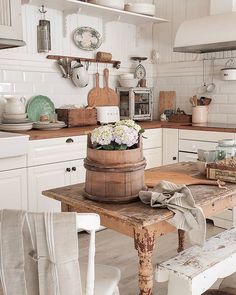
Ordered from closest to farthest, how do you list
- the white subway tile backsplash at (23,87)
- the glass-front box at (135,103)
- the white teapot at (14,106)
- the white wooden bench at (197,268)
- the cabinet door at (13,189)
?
the white wooden bench at (197,268) < the cabinet door at (13,189) < the white teapot at (14,106) < the white subway tile backsplash at (23,87) < the glass-front box at (135,103)

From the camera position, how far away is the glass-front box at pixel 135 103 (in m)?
4.47

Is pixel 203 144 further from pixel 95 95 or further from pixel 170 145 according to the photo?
pixel 95 95

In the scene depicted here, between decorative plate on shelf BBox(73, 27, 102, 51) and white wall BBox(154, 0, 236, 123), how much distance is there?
96 centimetres

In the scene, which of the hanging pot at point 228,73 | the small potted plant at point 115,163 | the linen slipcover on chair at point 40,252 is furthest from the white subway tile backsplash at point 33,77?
the linen slipcover on chair at point 40,252

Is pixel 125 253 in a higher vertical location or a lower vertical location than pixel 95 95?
lower

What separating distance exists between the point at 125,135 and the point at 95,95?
9.29 feet

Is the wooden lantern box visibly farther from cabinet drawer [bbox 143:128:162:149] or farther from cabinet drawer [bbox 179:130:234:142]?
cabinet drawer [bbox 179:130:234:142]

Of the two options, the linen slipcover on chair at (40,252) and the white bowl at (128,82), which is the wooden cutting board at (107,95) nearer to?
the white bowl at (128,82)

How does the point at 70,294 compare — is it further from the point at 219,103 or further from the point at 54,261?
the point at 219,103

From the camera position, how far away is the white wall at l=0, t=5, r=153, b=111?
149 inches

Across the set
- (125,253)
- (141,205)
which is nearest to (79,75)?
(125,253)

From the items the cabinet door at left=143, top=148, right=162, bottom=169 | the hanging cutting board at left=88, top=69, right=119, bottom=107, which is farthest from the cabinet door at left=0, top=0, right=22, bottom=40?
the cabinet door at left=143, top=148, right=162, bottom=169

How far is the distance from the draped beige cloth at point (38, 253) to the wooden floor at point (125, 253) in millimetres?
1365

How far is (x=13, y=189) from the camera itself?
10.1ft
